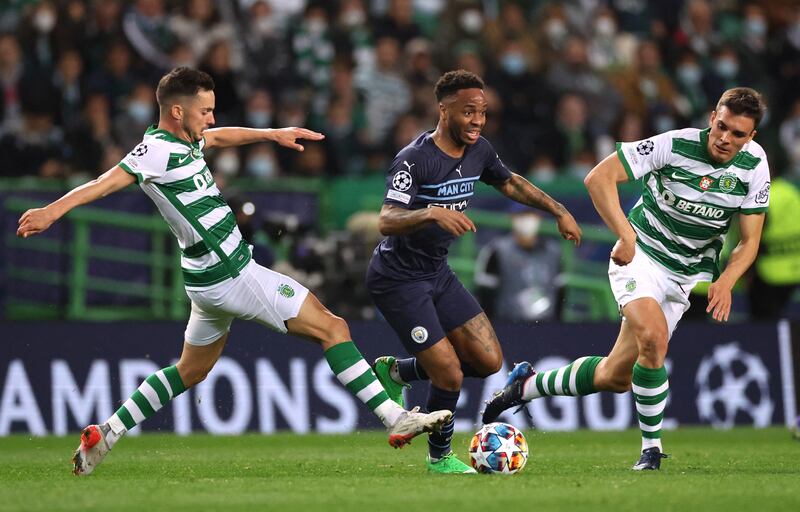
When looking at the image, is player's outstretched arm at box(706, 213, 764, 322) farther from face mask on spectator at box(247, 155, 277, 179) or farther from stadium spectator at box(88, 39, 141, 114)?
stadium spectator at box(88, 39, 141, 114)

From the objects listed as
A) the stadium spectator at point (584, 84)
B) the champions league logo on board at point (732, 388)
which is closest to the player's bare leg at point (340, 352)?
the champions league logo on board at point (732, 388)

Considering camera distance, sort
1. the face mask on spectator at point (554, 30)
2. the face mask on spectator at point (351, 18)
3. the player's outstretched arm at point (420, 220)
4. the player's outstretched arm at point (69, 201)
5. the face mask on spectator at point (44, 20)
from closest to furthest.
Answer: the player's outstretched arm at point (69, 201) < the player's outstretched arm at point (420, 220) < the face mask on spectator at point (44, 20) < the face mask on spectator at point (351, 18) < the face mask on spectator at point (554, 30)

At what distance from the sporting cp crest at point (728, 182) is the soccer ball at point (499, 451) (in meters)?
2.06

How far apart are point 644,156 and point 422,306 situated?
171 cm

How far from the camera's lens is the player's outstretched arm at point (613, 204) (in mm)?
8438

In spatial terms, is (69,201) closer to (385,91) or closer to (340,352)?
(340,352)

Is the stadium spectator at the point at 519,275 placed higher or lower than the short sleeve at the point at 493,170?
lower

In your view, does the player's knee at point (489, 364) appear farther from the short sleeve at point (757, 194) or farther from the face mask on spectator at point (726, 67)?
the face mask on spectator at point (726, 67)

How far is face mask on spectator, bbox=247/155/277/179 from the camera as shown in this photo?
15117 mm

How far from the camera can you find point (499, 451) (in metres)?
8.45

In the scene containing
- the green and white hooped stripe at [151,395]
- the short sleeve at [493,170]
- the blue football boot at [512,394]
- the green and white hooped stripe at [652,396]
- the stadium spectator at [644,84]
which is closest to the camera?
the green and white hooped stripe at [652,396]

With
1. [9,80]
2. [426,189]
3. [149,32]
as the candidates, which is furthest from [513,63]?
[426,189]

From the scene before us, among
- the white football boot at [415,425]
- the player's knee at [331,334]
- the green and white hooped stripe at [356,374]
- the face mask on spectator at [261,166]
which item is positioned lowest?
the white football boot at [415,425]

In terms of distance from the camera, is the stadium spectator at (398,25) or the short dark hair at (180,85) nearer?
the short dark hair at (180,85)
